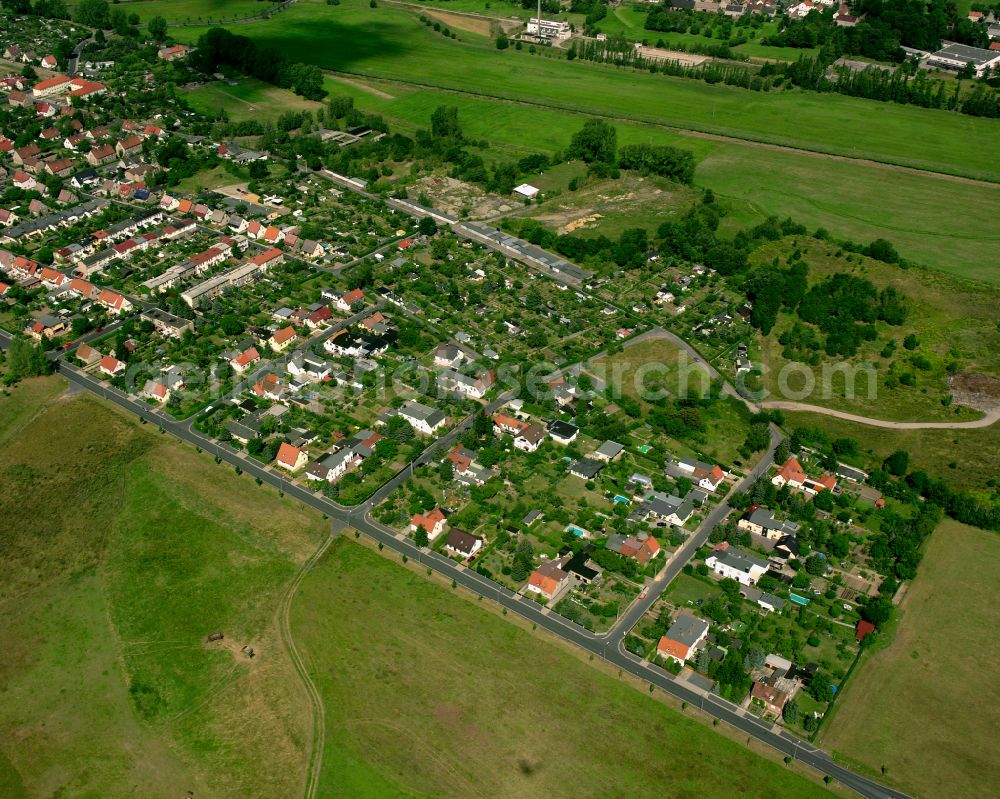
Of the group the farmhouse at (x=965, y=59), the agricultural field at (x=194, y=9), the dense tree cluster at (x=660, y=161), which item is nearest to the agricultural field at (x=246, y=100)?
the agricultural field at (x=194, y=9)

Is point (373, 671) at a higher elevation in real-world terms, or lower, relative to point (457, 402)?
lower

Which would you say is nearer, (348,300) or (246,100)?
(348,300)

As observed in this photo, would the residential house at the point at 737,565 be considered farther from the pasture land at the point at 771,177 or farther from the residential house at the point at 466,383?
the pasture land at the point at 771,177

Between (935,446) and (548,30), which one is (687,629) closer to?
(935,446)

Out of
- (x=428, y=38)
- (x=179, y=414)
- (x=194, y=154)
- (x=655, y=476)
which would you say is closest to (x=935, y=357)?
(x=655, y=476)

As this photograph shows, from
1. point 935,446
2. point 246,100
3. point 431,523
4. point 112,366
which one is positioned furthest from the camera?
point 246,100

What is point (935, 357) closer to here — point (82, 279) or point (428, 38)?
point (82, 279)

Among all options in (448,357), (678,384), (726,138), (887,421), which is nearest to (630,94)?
(726,138)
